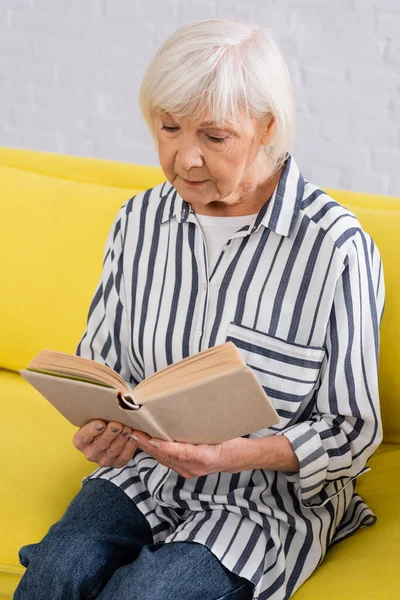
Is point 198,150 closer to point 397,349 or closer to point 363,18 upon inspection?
point 397,349

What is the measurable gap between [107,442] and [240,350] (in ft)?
0.79

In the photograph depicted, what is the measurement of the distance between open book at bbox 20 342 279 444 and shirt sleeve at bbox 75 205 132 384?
0.28 metres

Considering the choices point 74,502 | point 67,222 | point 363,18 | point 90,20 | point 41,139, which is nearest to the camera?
point 74,502

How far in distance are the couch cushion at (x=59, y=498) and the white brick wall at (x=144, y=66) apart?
1.11m

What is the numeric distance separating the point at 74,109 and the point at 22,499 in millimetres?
1922

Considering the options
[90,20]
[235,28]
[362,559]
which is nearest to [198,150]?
[235,28]

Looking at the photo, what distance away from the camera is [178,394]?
1.09 metres

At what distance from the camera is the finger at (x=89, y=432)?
49.9 inches

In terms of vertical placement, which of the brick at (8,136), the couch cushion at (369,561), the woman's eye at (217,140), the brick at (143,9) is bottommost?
the couch cushion at (369,561)

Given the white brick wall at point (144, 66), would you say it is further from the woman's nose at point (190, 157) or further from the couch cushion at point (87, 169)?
the woman's nose at point (190, 157)

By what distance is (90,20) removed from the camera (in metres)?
3.03

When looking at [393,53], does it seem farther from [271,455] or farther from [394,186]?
[271,455]

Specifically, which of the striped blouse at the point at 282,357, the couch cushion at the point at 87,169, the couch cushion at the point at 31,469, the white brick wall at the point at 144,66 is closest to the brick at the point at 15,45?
the white brick wall at the point at 144,66

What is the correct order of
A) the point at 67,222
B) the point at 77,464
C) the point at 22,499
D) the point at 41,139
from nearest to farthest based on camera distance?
the point at 22,499 < the point at 77,464 < the point at 67,222 < the point at 41,139
